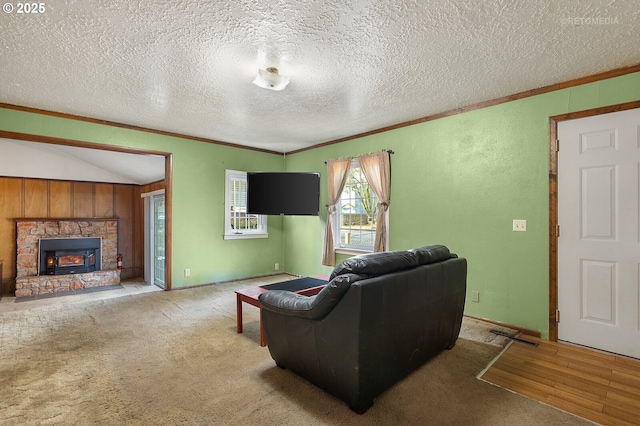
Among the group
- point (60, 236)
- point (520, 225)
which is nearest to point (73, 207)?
point (60, 236)

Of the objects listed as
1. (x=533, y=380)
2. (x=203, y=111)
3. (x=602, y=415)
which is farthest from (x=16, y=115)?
(x=602, y=415)

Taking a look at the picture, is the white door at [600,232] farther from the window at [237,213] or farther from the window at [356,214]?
the window at [237,213]

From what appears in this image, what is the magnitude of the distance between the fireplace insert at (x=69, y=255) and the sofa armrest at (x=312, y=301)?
5.45 m

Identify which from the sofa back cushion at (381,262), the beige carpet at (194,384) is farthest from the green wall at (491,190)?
the sofa back cushion at (381,262)

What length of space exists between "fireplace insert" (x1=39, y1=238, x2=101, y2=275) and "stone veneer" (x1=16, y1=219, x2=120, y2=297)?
82mm

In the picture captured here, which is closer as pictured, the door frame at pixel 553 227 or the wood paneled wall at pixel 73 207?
the door frame at pixel 553 227

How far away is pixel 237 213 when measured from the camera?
18.4 ft

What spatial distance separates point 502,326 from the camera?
10.9ft

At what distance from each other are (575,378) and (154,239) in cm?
644

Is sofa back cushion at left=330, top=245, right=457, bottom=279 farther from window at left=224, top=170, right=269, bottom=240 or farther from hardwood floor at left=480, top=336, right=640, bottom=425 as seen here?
window at left=224, top=170, right=269, bottom=240

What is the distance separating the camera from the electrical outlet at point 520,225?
126 inches

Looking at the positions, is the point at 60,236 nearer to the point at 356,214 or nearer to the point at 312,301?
the point at 356,214

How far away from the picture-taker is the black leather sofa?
179 cm

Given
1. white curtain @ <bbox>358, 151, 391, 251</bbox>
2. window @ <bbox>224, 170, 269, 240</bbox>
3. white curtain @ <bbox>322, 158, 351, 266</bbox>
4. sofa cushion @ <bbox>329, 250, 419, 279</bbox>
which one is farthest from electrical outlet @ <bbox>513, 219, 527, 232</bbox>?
window @ <bbox>224, 170, 269, 240</bbox>
